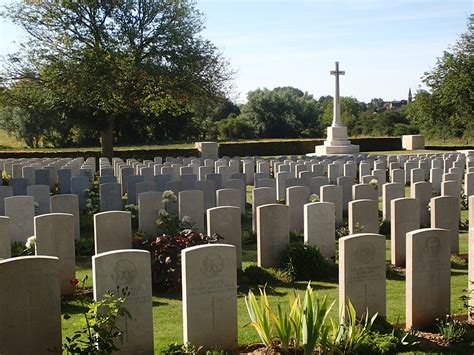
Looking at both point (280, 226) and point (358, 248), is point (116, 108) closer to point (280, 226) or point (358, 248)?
point (280, 226)

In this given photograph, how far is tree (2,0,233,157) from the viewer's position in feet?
94.7

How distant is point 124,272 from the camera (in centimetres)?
550

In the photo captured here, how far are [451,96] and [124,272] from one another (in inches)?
1585

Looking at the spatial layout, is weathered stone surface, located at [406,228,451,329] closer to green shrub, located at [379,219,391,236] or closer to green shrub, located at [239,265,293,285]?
green shrub, located at [239,265,293,285]

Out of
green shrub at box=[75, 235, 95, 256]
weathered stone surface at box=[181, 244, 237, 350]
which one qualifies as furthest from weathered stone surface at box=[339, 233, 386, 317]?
green shrub at box=[75, 235, 95, 256]

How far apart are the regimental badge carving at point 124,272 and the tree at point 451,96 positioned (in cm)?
3922

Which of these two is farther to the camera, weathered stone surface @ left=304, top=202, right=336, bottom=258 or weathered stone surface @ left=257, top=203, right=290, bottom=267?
weathered stone surface @ left=304, top=202, right=336, bottom=258

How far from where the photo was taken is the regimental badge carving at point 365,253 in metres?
6.29

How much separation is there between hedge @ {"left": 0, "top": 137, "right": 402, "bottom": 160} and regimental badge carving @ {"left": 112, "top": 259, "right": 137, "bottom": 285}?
92.7 ft

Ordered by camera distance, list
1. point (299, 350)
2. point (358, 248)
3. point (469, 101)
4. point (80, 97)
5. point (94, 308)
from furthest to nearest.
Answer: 1. point (469, 101)
2. point (80, 97)
3. point (358, 248)
4. point (299, 350)
5. point (94, 308)

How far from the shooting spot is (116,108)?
30.8m

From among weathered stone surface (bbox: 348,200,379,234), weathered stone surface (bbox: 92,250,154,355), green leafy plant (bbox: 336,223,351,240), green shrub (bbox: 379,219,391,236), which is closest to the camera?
weathered stone surface (bbox: 92,250,154,355)

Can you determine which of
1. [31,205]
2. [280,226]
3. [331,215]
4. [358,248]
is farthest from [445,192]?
[31,205]

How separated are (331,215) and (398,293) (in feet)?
6.05
